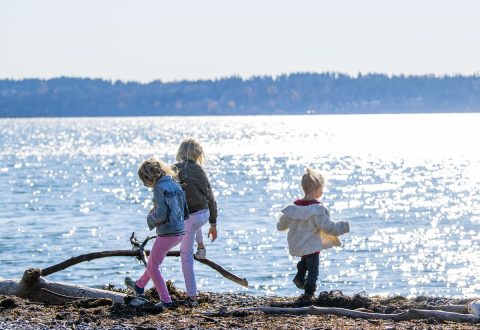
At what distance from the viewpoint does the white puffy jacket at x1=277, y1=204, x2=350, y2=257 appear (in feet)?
36.0

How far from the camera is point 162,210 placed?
34.2 ft

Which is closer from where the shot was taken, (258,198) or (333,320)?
(333,320)

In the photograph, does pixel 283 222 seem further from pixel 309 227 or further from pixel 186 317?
pixel 186 317

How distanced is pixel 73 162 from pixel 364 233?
64084 mm

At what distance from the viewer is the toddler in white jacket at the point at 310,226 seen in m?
11.0

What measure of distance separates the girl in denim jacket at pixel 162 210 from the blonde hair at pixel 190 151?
0.46 meters

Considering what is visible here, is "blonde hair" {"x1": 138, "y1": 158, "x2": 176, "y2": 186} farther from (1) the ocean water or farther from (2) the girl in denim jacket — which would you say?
(1) the ocean water

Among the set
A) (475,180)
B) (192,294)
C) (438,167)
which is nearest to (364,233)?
(192,294)

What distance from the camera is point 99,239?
3244 cm

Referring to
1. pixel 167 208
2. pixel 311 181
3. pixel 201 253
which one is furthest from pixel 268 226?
pixel 167 208

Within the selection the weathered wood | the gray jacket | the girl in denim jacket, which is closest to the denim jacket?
the girl in denim jacket

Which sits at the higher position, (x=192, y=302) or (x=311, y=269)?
(x=311, y=269)

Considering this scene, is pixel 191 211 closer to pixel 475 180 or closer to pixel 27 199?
pixel 27 199

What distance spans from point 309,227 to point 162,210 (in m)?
1.71
